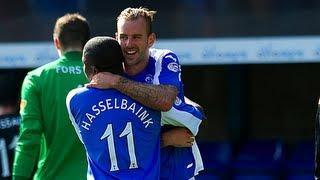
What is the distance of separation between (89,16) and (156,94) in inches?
143

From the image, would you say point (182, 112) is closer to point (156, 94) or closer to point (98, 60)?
point (156, 94)

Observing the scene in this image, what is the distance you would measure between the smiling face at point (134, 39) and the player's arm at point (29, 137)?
3.07 feet

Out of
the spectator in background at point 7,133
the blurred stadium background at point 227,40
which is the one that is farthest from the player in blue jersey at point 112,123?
the blurred stadium background at point 227,40

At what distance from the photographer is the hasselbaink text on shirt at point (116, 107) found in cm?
316

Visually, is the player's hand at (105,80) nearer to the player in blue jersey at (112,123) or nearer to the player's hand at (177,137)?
the player in blue jersey at (112,123)

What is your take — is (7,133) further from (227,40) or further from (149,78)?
(227,40)

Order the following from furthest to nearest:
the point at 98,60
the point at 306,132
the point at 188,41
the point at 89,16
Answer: the point at 306,132, the point at 89,16, the point at 188,41, the point at 98,60

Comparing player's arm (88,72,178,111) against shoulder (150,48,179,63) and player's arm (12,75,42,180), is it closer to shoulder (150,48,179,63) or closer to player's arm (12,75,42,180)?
shoulder (150,48,179,63)

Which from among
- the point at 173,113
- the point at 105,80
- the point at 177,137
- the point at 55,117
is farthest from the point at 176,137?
the point at 55,117

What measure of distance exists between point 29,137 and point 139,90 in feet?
3.50

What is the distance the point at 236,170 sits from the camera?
638 centimetres

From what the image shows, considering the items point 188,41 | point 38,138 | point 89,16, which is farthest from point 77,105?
point 89,16

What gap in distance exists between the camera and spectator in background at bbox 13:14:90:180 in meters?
4.04

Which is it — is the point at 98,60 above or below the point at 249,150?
above
